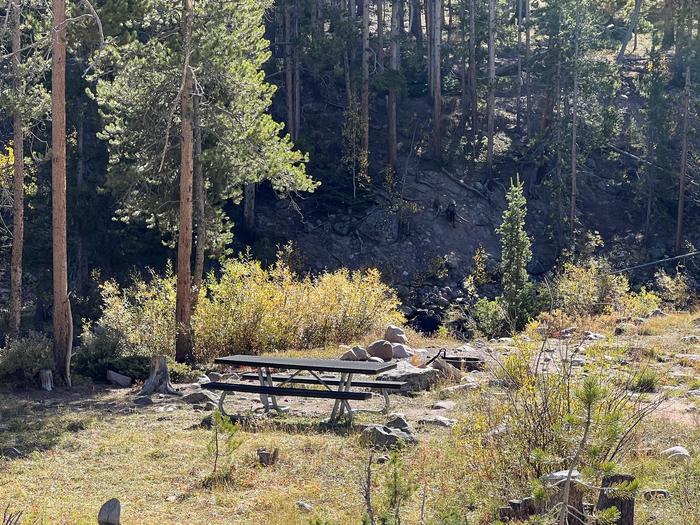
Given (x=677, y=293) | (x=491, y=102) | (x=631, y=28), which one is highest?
(x=631, y=28)

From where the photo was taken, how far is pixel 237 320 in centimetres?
1595

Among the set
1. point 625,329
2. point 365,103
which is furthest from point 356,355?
point 365,103

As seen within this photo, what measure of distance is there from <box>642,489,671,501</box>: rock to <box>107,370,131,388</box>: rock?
9.12 metres

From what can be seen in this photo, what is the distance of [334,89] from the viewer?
42.8 m

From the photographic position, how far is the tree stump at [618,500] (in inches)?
189

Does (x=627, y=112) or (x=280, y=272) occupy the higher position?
(x=627, y=112)

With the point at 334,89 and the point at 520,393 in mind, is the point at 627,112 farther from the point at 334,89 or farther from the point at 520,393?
the point at 520,393

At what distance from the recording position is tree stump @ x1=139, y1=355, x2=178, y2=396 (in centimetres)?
1249

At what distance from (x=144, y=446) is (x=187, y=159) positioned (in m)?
7.64

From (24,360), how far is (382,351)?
5608 mm

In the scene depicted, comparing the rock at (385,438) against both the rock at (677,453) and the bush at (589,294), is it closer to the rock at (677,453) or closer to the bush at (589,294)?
the rock at (677,453)

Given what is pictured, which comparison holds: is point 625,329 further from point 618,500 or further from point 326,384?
point 618,500

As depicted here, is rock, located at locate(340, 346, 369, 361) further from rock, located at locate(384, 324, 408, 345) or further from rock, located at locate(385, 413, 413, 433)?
rock, located at locate(385, 413, 413, 433)

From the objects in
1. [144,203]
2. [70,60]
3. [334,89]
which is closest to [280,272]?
[144,203]
